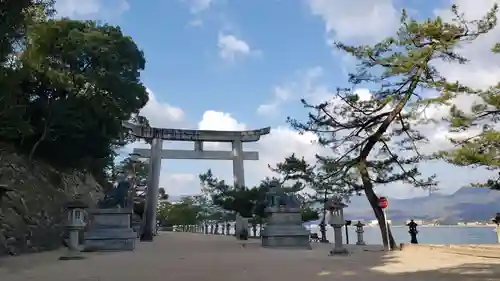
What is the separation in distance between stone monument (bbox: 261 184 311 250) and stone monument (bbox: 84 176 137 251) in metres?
5.20

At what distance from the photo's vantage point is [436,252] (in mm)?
11852

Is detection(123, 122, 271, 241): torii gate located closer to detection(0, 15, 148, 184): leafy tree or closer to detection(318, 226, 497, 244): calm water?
detection(0, 15, 148, 184): leafy tree

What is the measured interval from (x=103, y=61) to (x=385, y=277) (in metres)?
14.6

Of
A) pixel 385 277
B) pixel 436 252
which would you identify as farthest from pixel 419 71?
pixel 385 277

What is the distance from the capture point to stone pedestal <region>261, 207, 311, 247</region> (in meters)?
16.5

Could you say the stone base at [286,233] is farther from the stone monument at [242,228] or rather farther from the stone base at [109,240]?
the stone monument at [242,228]

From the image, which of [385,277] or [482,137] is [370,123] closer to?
[482,137]

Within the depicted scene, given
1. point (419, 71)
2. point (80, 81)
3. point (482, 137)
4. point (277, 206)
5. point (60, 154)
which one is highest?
point (80, 81)

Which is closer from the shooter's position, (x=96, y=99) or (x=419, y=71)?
(x=419, y=71)

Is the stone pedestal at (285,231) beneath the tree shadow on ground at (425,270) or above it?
above

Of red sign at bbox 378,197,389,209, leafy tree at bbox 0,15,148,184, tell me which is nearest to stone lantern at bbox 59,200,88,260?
leafy tree at bbox 0,15,148,184

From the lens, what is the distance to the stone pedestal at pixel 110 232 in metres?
14.8

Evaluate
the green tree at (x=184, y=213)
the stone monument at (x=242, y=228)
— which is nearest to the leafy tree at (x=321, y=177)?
the stone monument at (x=242, y=228)

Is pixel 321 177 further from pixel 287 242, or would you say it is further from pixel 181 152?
pixel 181 152
